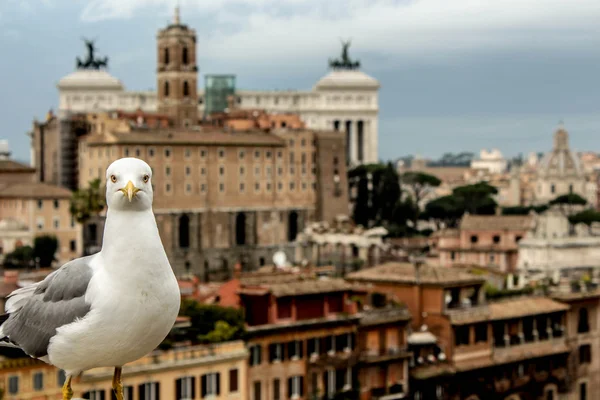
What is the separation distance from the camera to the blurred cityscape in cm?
3434

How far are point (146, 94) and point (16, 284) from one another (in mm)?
75670

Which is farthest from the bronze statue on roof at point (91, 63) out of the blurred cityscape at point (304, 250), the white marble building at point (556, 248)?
the white marble building at point (556, 248)

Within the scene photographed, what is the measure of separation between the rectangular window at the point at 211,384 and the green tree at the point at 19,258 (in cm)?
3270

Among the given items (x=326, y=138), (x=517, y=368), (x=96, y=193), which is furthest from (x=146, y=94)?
(x=517, y=368)

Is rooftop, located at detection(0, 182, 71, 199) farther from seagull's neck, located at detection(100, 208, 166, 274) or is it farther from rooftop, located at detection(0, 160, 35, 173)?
seagull's neck, located at detection(100, 208, 166, 274)

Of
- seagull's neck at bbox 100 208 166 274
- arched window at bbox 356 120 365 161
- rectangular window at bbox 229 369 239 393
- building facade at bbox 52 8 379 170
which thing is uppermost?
building facade at bbox 52 8 379 170

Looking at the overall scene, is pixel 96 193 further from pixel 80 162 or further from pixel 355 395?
pixel 355 395

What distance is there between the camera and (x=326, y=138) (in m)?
83.4

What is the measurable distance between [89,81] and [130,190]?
344 ft

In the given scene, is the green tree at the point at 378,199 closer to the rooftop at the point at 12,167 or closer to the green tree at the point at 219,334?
the rooftop at the point at 12,167

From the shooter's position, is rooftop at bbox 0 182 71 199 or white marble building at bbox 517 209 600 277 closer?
white marble building at bbox 517 209 600 277

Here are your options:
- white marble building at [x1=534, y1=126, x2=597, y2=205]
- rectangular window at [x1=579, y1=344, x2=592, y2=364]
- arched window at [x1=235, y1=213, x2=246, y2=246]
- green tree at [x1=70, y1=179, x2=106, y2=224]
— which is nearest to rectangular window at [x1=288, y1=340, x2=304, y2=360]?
rectangular window at [x1=579, y1=344, x2=592, y2=364]

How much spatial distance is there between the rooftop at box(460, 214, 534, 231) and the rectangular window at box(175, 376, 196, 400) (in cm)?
3467

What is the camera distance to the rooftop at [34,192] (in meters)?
69.1
